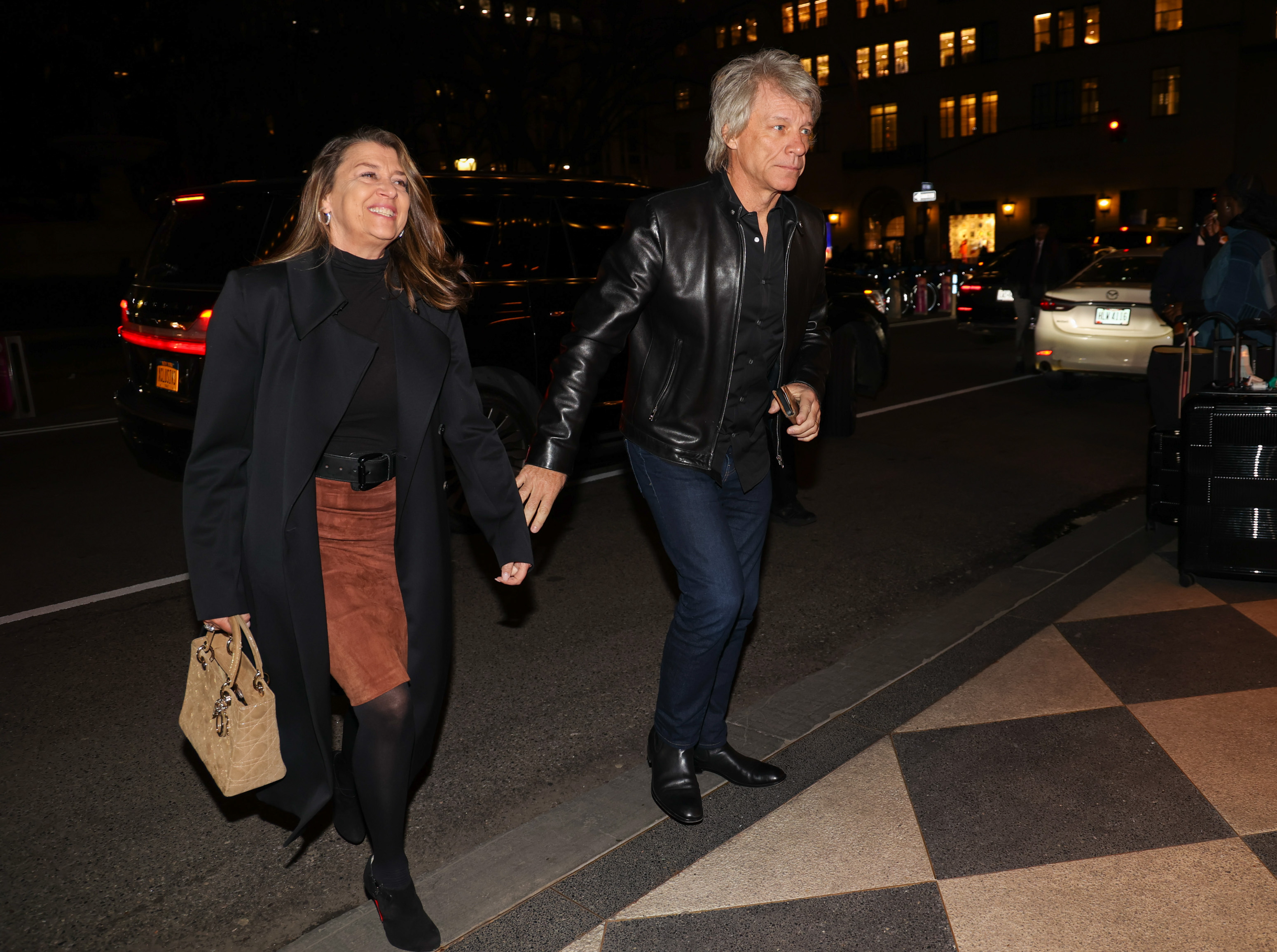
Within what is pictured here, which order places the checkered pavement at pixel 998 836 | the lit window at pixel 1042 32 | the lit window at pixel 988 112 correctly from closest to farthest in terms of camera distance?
the checkered pavement at pixel 998 836, the lit window at pixel 1042 32, the lit window at pixel 988 112

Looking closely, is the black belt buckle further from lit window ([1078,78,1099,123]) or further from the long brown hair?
lit window ([1078,78,1099,123])

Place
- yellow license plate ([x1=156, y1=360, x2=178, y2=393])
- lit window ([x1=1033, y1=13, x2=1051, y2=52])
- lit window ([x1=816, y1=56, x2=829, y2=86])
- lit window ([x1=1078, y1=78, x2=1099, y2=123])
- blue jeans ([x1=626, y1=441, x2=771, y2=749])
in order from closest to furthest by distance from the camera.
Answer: blue jeans ([x1=626, y1=441, x2=771, y2=749]), yellow license plate ([x1=156, y1=360, x2=178, y2=393]), lit window ([x1=1078, y1=78, x2=1099, y2=123]), lit window ([x1=1033, y1=13, x2=1051, y2=52]), lit window ([x1=816, y1=56, x2=829, y2=86])

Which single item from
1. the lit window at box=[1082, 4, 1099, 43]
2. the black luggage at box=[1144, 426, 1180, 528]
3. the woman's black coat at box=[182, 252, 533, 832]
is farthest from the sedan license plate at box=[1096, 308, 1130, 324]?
the lit window at box=[1082, 4, 1099, 43]

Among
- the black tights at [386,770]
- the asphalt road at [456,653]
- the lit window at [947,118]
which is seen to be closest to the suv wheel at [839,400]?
the asphalt road at [456,653]

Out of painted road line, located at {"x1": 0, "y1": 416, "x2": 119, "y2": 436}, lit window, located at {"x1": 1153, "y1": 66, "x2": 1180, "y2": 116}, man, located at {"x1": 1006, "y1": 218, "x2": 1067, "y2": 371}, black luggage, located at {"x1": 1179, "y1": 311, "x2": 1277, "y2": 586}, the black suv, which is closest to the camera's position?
black luggage, located at {"x1": 1179, "y1": 311, "x2": 1277, "y2": 586}

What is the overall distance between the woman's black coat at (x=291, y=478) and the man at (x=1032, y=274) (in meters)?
12.2

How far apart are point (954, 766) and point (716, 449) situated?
1410mm

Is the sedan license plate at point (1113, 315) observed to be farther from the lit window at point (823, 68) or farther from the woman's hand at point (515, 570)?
the lit window at point (823, 68)

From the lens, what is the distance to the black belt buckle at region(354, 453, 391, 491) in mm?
2564

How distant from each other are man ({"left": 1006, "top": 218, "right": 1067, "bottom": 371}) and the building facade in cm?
2228

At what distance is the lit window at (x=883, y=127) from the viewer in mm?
52750

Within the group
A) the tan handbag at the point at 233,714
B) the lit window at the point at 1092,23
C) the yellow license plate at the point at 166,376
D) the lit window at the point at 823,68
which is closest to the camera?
the tan handbag at the point at 233,714

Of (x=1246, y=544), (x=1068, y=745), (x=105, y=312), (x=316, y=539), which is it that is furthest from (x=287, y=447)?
(x=105, y=312)

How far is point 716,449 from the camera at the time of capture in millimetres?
2996
